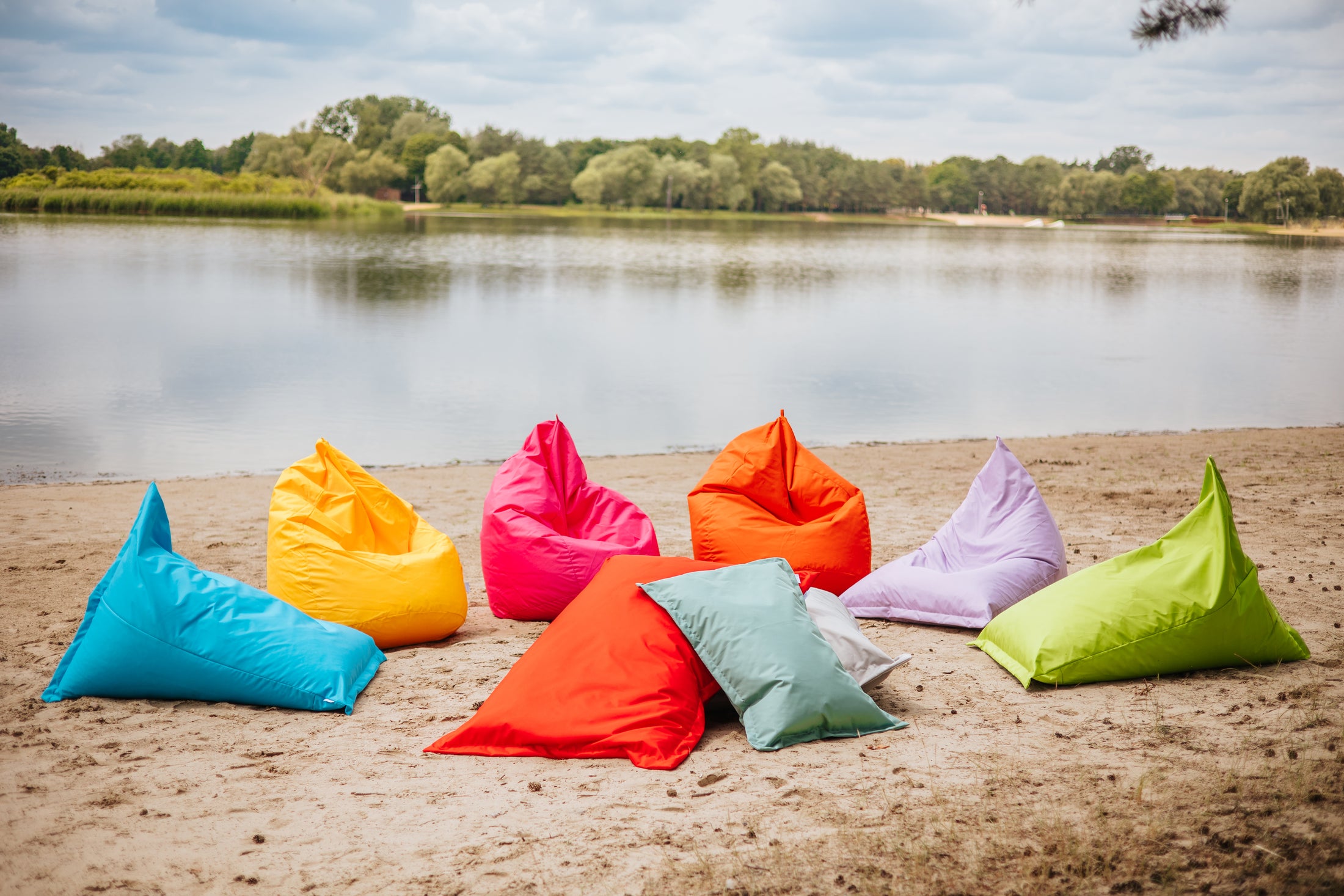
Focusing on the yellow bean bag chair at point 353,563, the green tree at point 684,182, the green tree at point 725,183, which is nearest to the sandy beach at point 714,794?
the yellow bean bag chair at point 353,563

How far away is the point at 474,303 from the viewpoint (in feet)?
67.8

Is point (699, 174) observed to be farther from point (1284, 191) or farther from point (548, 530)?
point (548, 530)

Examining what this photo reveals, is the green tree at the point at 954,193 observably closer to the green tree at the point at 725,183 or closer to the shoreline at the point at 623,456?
the green tree at the point at 725,183

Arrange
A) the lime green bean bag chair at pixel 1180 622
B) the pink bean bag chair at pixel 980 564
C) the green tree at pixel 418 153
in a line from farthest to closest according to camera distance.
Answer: the green tree at pixel 418 153 → the pink bean bag chair at pixel 980 564 → the lime green bean bag chair at pixel 1180 622

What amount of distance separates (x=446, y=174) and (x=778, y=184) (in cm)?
3410

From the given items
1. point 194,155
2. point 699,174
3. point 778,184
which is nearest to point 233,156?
point 194,155

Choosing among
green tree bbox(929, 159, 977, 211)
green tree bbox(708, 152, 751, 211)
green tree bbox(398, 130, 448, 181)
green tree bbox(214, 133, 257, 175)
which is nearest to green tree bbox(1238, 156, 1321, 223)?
green tree bbox(929, 159, 977, 211)

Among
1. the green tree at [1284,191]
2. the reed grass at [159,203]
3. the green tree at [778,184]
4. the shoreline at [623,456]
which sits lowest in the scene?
the shoreline at [623,456]

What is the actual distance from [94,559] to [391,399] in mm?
6678

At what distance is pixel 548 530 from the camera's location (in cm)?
446

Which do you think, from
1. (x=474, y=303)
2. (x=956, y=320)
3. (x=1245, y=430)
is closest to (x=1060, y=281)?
(x=956, y=320)

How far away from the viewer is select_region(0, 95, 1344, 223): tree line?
247 feet

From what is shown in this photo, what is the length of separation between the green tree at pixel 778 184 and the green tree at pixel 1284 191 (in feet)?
131

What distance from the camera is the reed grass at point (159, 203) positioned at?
4734 centimetres
